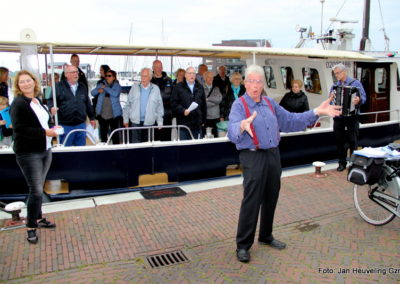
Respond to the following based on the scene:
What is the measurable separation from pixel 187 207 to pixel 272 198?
1.89 metres

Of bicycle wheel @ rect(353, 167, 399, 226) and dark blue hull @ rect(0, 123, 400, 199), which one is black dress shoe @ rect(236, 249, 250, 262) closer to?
bicycle wheel @ rect(353, 167, 399, 226)

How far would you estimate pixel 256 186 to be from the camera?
3.78 m

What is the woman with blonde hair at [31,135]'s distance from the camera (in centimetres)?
412

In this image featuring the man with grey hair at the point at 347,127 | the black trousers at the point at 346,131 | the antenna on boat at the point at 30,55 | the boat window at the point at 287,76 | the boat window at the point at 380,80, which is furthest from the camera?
the boat window at the point at 380,80

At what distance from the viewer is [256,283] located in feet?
11.8

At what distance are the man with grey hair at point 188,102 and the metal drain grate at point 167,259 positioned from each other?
3.01 meters

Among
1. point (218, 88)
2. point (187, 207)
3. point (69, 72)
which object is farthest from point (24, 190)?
point (218, 88)

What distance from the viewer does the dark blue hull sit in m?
5.81

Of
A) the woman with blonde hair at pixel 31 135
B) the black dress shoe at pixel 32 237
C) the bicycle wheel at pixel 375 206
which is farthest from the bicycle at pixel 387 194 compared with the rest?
the black dress shoe at pixel 32 237

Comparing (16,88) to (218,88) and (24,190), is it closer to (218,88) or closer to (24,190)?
(24,190)

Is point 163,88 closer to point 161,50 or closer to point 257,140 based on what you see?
point 161,50

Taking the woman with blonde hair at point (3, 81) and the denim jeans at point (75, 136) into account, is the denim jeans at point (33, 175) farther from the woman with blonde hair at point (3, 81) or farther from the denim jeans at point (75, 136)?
the woman with blonde hair at point (3, 81)

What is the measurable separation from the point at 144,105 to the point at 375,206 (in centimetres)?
404

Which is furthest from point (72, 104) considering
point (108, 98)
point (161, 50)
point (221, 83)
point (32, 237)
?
point (221, 83)
